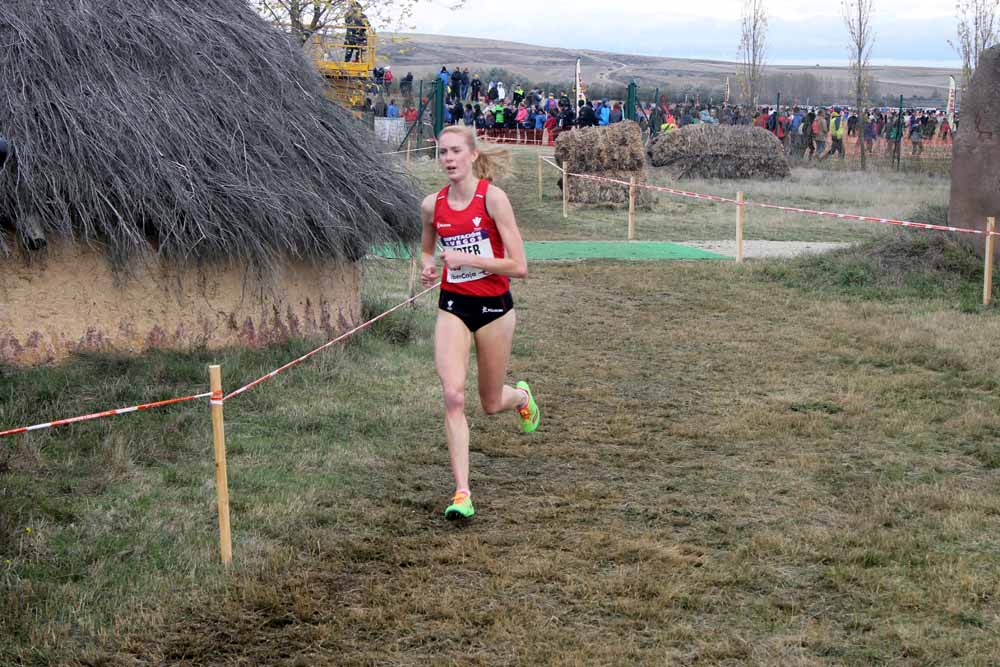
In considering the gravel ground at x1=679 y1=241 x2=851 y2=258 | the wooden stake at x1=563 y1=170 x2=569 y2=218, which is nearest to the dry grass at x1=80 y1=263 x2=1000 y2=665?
the gravel ground at x1=679 y1=241 x2=851 y2=258

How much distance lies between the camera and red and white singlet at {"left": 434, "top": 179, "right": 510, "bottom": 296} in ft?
18.0

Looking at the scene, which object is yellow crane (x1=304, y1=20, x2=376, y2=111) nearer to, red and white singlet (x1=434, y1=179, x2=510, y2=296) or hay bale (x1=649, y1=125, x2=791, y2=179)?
hay bale (x1=649, y1=125, x2=791, y2=179)

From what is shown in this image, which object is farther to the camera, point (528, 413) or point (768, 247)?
point (768, 247)

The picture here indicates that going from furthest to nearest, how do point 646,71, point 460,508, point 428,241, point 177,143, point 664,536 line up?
point 646,71
point 177,143
point 428,241
point 460,508
point 664,536

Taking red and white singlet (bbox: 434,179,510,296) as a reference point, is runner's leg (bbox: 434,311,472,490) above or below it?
below

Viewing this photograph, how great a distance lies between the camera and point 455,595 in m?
4.56

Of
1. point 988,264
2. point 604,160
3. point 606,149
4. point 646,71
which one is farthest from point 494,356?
point 646,71

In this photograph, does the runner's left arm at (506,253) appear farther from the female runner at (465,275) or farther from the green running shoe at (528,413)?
the green running shoe at (528,413)

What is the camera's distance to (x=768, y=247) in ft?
56.6

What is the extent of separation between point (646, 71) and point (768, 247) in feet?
370

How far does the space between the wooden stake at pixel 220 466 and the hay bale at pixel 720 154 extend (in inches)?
966

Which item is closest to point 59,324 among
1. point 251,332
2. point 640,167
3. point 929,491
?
point 251,332

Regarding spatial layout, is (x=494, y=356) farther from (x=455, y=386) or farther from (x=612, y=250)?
(x=612, y=250)

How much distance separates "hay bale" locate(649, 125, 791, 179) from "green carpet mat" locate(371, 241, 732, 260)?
10772 mm
